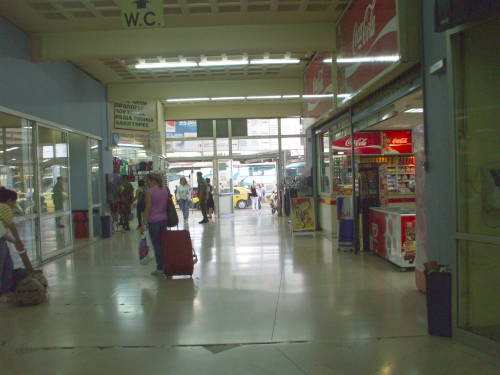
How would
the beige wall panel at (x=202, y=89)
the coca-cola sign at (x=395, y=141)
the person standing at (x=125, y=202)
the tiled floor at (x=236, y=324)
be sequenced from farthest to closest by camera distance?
the person standing at (x=125, y=202) < the beige wall panel at (x=202, y=89) < the coca-cola sign at (x=395, y=141) < the tiled floor at (x=236, y=324)

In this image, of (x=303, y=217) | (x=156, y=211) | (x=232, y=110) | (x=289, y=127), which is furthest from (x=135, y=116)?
(x=156, y=211)

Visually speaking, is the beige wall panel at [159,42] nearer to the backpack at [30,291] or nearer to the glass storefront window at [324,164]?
the glass storefront window at [324,164]

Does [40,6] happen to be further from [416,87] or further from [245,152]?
[245,152]

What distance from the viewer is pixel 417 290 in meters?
5.66

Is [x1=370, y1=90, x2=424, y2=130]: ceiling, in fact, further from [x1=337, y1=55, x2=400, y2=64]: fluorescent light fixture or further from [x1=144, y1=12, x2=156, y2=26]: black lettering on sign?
[x1=144, y1=12, x2=156, y2=26]: black lettering on sign

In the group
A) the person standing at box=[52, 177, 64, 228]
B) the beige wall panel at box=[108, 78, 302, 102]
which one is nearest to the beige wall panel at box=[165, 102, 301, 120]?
the beige wall panel at box=[108, 78, 302, 102]

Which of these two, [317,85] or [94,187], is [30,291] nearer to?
[94,187]

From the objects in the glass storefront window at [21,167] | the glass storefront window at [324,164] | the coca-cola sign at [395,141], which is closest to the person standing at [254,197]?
the glass storefront window at [324,164]

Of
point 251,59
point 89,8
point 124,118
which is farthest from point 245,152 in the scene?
point 89,8

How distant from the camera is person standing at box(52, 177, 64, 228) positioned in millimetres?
9312

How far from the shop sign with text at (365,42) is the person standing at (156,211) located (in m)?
3.38

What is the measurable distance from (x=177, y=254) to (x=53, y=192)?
3.96 metres

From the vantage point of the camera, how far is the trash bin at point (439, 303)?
409 centimetres

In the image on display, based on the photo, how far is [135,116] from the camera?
1397 centimetres
